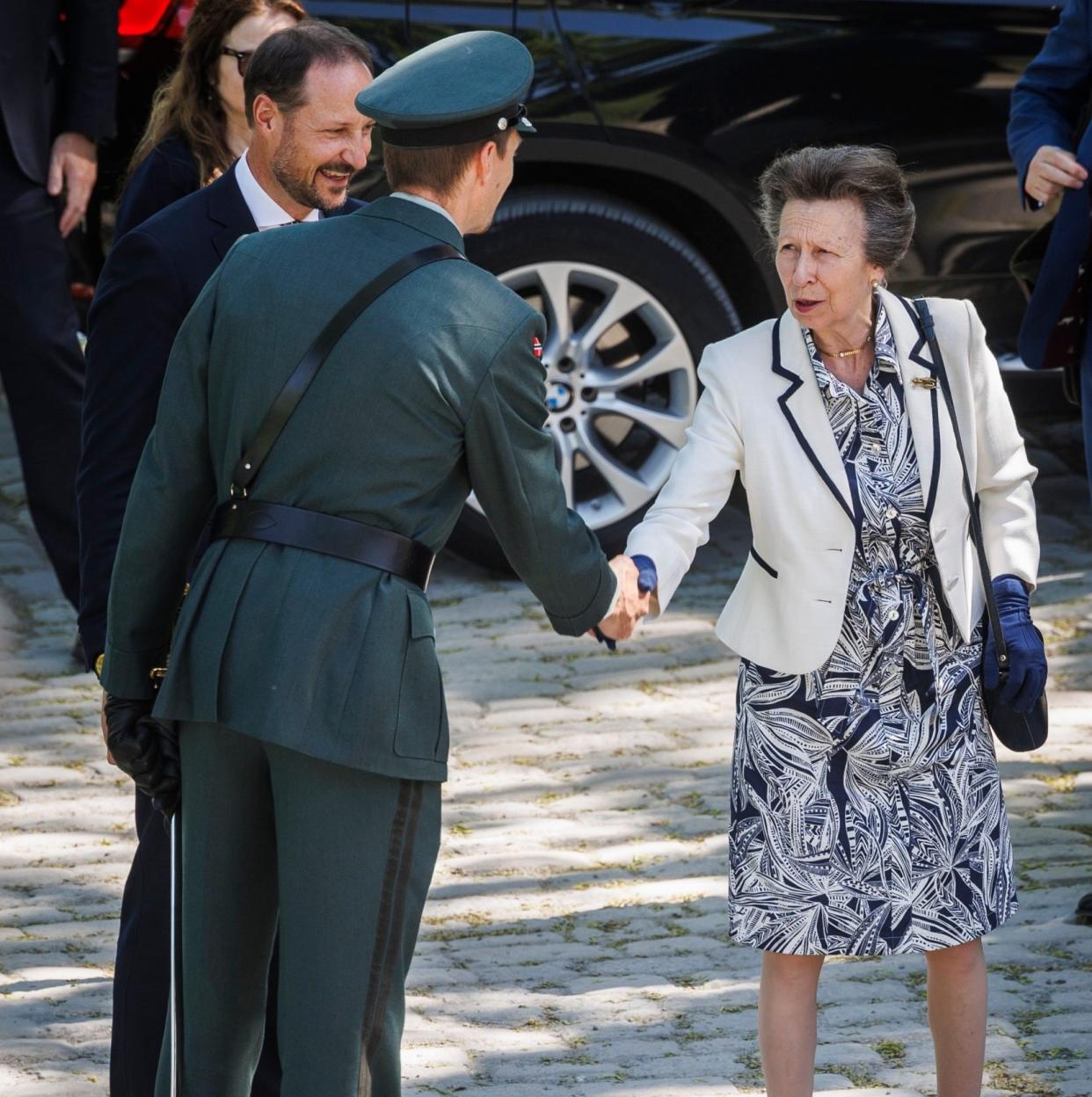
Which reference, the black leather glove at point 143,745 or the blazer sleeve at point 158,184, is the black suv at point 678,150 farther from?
the black leather glove at point 143,745

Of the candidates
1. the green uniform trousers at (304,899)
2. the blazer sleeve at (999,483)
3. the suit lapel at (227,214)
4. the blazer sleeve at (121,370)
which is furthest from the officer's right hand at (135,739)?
the blazer sleeve at (999,483)

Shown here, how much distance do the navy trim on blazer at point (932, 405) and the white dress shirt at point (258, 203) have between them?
1018mm

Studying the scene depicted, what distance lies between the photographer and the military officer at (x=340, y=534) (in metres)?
2.81

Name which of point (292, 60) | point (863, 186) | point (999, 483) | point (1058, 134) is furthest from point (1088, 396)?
point (292, 60)

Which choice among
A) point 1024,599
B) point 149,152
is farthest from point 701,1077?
point 149,152

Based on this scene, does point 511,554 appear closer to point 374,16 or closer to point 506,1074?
point 506,1074

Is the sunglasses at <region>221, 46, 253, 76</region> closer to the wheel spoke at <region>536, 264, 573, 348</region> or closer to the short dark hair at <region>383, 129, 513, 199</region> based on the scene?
the short dark hair at <region>383, 129, 513, 199</region>

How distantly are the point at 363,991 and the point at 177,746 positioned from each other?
0.49 metres

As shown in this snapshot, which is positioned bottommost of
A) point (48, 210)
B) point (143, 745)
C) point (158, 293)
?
point (143, 745)

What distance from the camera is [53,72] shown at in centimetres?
589

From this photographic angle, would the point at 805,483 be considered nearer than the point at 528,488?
No

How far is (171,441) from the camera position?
2910 millimetres

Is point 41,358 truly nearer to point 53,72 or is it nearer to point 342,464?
point 53,72

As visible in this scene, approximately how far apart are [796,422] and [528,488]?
72cm
